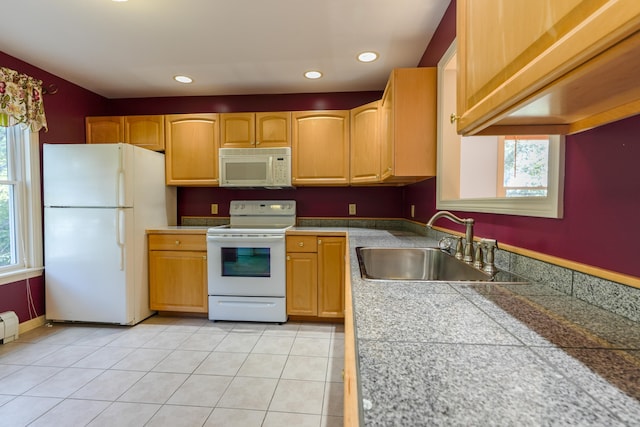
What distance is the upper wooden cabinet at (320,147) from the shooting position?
2.91m

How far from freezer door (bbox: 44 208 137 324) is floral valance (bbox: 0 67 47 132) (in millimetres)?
728

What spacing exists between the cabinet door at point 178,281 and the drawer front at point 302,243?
81 cm

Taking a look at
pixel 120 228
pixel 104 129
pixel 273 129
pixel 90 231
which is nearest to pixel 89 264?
pixel 90 231

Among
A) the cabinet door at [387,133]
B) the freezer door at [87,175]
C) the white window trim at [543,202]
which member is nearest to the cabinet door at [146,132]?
the freezer door at [87,175]

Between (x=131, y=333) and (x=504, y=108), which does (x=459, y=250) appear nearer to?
(x=504, y=108)

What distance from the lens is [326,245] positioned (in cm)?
264

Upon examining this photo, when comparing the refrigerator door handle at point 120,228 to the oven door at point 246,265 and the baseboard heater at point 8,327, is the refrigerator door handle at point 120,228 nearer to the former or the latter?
the oven door at point 246,265

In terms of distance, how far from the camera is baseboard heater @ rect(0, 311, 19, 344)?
2.20 m

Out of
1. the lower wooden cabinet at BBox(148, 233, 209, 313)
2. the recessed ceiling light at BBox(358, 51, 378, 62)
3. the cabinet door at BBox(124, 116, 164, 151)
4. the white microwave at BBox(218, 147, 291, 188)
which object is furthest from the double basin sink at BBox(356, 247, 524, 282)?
the cabinet door at BBox(124, 116, 164, 151)

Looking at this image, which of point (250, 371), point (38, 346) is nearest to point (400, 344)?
point (250, 371)

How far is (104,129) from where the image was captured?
306 centimetres

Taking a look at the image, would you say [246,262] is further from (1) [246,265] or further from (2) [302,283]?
(2) [302,283]

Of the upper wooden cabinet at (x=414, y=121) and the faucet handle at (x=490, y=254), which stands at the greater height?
the upper wooden cabinet at (x=414, y=121)

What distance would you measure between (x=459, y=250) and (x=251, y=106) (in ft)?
8.72
